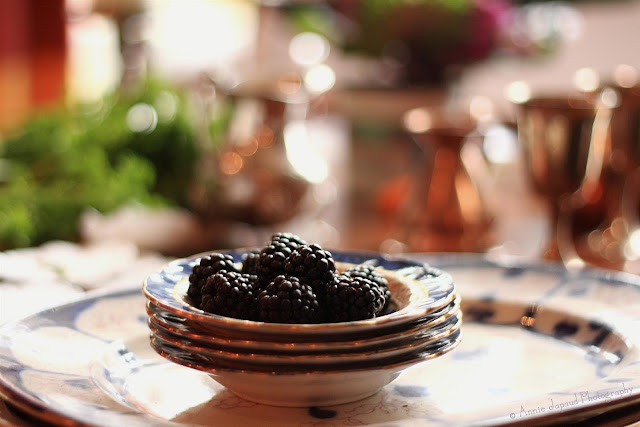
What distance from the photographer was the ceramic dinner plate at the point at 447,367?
450 mm

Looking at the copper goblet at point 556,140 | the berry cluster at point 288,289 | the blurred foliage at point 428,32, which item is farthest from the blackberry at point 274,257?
the blurred foliage at point 428,32

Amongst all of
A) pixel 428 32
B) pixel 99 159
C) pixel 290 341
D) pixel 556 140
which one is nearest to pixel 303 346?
pixel 290 341

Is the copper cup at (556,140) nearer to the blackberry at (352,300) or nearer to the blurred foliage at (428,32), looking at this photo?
the blurred foliage at (428,32)

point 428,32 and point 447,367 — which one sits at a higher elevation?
point 428,32

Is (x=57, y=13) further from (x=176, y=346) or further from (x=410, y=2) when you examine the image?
(x=176, y=346)

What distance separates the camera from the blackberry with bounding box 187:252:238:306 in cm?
51

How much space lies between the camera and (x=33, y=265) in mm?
771

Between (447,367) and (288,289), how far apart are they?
0.15 meters

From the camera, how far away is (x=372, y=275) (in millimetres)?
529

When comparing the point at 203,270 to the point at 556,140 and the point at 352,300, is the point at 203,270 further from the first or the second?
the point at 556,140

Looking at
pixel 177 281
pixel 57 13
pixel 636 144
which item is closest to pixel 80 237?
pixel 177 281

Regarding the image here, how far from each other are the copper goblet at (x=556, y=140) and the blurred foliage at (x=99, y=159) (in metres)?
0.49

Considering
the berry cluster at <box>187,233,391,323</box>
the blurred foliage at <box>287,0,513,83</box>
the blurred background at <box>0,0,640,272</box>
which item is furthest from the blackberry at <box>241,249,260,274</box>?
the blurred foliage at <box>287,0,513,83</box>

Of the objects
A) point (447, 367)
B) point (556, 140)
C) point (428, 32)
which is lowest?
point (447, 367)
